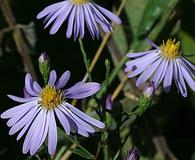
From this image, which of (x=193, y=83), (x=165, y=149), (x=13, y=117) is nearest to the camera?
(x=13, y=117)

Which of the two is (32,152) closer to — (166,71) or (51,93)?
(51,93)

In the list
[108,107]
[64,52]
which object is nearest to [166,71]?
[108,107]

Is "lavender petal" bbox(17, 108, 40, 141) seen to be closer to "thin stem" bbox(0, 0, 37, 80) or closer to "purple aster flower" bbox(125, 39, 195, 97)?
"purple aster flower" bbox(125, 39, 195, 97)

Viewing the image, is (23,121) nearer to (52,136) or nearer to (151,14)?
(52,136)

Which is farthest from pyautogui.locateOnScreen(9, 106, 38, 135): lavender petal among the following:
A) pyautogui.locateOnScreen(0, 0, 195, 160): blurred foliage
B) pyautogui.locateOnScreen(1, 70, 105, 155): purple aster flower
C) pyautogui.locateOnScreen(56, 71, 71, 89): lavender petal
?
pyautogui.locateOnScreen(0, 0, 195, 160): blurred foliage

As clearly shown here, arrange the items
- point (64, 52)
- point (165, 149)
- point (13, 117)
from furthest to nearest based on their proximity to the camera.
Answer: point (64, 52) → point (165, 149) → point (13, 117)

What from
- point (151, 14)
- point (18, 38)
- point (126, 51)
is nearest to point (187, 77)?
point (151, 14)
